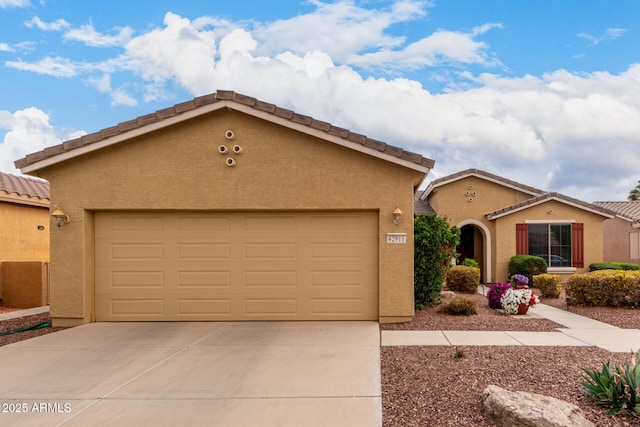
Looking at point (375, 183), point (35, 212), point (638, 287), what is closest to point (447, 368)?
point (375, 183)

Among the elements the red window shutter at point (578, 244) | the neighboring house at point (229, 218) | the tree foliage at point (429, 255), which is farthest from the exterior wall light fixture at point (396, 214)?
the red window shutter at point (578, 244)

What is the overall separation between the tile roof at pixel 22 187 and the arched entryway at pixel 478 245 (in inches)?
650

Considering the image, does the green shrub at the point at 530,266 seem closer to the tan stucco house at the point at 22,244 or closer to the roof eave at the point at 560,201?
the roof eave at the point at 560,201

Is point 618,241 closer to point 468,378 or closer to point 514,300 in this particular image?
point 514,300

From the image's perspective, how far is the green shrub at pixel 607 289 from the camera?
1152 centimetres

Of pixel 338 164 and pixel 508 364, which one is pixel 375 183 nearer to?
pixel 338 164

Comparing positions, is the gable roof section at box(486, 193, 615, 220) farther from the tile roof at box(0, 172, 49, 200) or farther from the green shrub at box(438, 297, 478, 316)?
the tile roof at box(0, 172, 49, 200)

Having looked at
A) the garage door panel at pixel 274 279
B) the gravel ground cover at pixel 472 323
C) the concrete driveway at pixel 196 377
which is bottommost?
the gravel ground cover at pixel 472 323

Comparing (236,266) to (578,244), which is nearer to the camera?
(236,266)

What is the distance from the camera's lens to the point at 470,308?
10.4 metres

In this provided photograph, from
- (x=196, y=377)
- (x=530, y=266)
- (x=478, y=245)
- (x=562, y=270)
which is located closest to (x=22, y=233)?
(x=196, y=377)

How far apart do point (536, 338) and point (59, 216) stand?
978 cm

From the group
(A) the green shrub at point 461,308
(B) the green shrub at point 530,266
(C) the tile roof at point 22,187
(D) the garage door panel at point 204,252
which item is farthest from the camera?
(B) the green shrub at point 530,266

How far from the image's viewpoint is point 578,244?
714 inches
